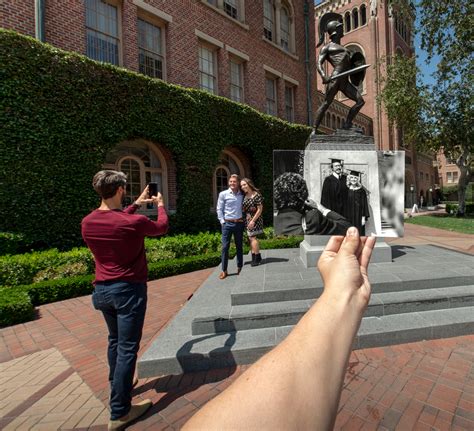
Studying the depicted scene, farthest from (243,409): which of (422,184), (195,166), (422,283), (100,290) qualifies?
(422,184)

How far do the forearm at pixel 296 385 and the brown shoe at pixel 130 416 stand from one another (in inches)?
80.7

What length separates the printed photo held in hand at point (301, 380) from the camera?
2.12ft

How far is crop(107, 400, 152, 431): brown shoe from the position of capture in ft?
7.07

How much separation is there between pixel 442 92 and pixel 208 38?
1872 cm

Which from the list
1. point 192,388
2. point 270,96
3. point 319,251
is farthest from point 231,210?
point 270,96

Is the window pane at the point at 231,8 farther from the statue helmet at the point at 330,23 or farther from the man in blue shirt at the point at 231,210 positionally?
the man in blue shirt at the point at 231,210

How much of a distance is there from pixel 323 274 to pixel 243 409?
592mm

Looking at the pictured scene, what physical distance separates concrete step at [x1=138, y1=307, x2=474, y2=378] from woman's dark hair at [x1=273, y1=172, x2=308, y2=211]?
8.57 ft

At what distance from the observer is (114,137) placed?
30.6 ft

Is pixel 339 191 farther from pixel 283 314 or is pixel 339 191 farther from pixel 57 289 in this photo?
pixel 57 289

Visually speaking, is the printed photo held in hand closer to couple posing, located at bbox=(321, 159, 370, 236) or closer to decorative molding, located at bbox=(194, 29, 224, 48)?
couple posing, located at bbox=(321, 159, 370, 236)

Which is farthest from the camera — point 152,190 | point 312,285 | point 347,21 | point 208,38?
point 347,21

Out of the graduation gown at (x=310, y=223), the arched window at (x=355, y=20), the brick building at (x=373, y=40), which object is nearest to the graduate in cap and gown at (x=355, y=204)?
the graduation gown at (x=310, y=223)

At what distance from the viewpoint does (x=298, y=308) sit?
3635mm
